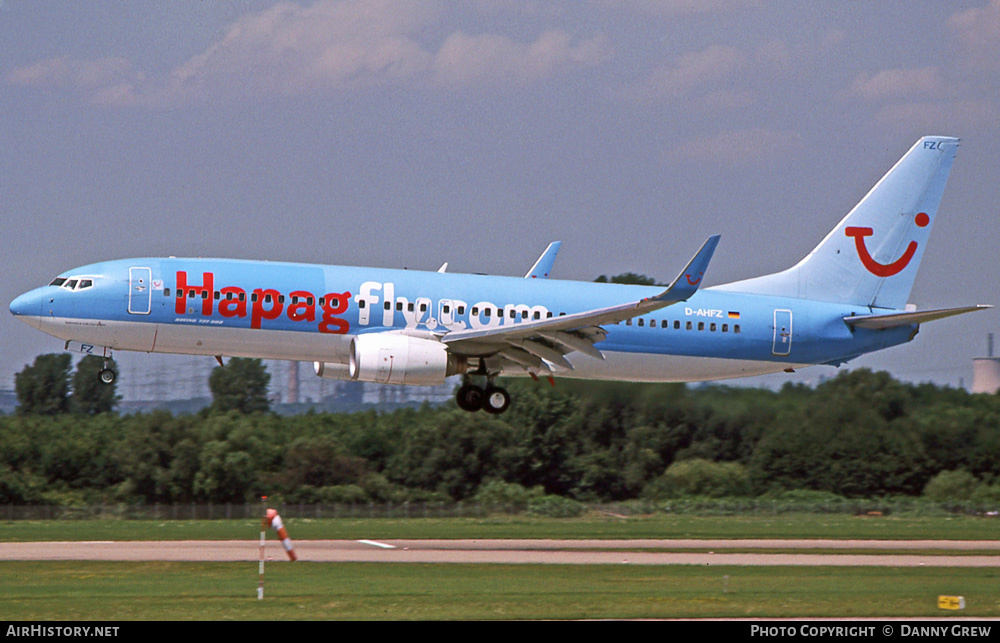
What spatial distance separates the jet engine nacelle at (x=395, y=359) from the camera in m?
32.2

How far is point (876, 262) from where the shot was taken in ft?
129

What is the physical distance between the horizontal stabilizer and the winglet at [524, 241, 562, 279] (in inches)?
345

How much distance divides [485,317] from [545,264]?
4753mm

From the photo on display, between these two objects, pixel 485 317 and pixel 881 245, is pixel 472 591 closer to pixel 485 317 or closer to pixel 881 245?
pixel 485 317

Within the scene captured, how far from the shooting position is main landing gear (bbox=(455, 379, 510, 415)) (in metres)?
35.2

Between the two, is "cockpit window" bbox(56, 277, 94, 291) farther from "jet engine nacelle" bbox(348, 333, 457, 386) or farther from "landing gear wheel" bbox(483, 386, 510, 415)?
"landing gear wheel" bbox(483, 386, 510, 415)

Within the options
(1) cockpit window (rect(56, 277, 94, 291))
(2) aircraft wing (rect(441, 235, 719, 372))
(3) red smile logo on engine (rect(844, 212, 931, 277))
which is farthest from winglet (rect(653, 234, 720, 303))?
(1) cockpit window (rect(56, 277, 94, 291))

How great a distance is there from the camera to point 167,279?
32.5 m

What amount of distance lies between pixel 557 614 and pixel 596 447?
37.5 meters

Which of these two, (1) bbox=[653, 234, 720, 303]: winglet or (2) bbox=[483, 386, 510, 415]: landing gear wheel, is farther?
(2) bbox=[483, 386, 510, 415]: landing gear wheel

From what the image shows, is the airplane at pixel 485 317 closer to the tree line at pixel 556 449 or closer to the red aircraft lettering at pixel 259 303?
the red aircraft lettering at pixel 259 303

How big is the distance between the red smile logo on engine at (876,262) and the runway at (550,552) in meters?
8.21

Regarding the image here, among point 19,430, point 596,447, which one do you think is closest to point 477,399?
point 596,447

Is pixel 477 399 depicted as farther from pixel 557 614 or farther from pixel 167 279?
pixel 557 614
